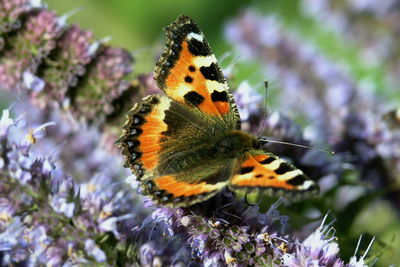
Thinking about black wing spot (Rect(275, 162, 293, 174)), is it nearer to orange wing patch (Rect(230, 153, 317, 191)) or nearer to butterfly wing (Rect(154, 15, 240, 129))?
orange wing patch (Rect(230, 153, 317, 191))

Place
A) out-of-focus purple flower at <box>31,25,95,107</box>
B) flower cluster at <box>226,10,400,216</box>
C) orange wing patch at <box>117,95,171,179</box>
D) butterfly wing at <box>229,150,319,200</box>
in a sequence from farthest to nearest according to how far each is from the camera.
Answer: flower cluster at <box>226,10,400,216</box> < out-of-focus purple flower at <box>31,25,95,107</box> < orange wing patch at <box>117,95,171,179</box> < butterfly wing at <box>229,150,319,200</box>

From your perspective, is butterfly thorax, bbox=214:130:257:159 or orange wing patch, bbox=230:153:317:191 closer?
orange wing patch, bbox=230:153:317:191

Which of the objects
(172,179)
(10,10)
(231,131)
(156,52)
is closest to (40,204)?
(172,179)

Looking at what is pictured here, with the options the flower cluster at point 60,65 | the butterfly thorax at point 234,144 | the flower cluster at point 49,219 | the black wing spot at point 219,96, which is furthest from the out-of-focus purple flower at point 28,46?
the butterfly thorax at point 234,144

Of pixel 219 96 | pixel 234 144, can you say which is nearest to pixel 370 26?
pixel 219 96

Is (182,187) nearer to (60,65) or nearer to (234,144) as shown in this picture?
(234,144)

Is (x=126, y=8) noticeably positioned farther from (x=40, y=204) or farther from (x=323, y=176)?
(x=40, y=204)

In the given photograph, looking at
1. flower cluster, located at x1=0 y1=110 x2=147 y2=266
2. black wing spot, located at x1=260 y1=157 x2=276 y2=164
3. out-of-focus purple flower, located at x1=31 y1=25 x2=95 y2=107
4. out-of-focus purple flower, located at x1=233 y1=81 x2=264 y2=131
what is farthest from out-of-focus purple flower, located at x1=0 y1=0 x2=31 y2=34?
black wing spot, located at x1=260 y1=157 x2=276 y2=164

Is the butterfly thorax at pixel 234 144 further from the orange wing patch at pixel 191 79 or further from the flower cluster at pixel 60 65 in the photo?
the flower cluster at pixel 60 65
